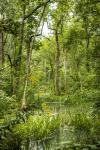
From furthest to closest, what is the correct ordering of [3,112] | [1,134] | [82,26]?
[82,26] → [3,112] → [1,134]

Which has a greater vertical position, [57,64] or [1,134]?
[57,64]

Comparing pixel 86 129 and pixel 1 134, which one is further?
pixel 86 129

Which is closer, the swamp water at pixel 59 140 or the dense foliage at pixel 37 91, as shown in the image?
the swamp water at pixel 59 140

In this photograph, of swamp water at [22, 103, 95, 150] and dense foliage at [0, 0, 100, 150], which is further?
dense foliage at [0, 0, 100, 150]

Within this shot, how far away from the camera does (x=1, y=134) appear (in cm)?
794

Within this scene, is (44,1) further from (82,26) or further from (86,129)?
(82,26)

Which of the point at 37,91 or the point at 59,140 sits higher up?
the point at 37,91

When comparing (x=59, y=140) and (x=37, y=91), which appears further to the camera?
(x=37, y=91)

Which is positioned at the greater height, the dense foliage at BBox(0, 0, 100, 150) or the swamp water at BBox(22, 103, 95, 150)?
the dense foliage at BBox(0, 0, 100, 150)

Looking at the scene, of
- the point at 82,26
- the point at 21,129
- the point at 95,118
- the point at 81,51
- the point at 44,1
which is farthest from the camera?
the point at 81,51

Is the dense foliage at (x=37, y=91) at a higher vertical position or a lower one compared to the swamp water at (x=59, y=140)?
higher

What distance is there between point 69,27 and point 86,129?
24.3 meters

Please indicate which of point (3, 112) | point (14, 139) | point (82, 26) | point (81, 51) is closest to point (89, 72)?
point (82, 26)

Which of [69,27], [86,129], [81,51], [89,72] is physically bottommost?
[86,129]
